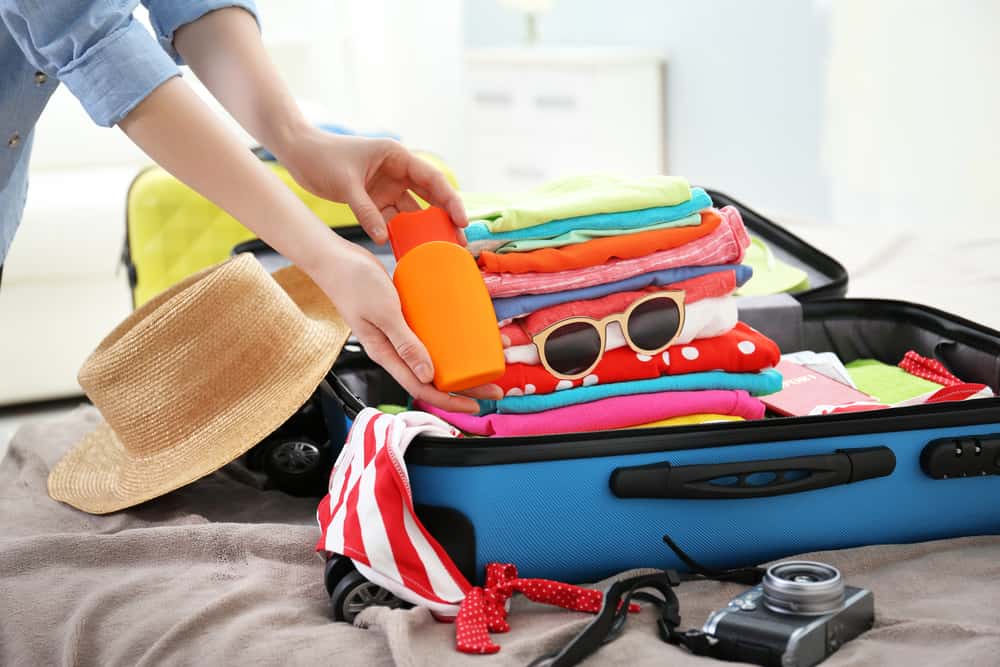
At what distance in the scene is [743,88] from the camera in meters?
3.42

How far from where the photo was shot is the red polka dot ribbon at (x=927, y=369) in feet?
3.96

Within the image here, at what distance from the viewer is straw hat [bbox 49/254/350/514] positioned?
1.21 metres

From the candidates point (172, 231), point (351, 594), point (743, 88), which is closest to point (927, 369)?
point (351, 594)

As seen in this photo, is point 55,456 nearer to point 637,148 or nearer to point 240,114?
point 240,114

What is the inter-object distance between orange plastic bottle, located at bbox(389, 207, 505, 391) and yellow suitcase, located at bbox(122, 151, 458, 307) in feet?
2.76

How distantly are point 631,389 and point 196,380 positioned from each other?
0.48 m

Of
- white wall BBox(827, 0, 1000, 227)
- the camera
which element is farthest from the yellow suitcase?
white wall BBox(827, 0, 1000, 227)

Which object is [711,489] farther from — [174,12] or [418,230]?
[174,12]

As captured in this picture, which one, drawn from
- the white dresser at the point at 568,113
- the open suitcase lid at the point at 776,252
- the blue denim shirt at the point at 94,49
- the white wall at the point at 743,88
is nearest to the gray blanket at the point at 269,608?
the blue denim shirt at the point at 94,49

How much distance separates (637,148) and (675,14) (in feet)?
1.42

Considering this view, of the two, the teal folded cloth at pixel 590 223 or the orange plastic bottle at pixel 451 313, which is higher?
the teal folded cloth at pixel 590 223

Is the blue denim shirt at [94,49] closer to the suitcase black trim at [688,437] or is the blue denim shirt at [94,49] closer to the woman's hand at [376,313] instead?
the woman's hand at [376,313]

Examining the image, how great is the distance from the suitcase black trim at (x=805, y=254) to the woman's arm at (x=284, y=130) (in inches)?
21.1

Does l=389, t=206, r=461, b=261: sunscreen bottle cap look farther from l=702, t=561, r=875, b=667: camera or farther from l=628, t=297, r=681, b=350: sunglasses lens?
l=702, t=561, r=875, b=667: camera
